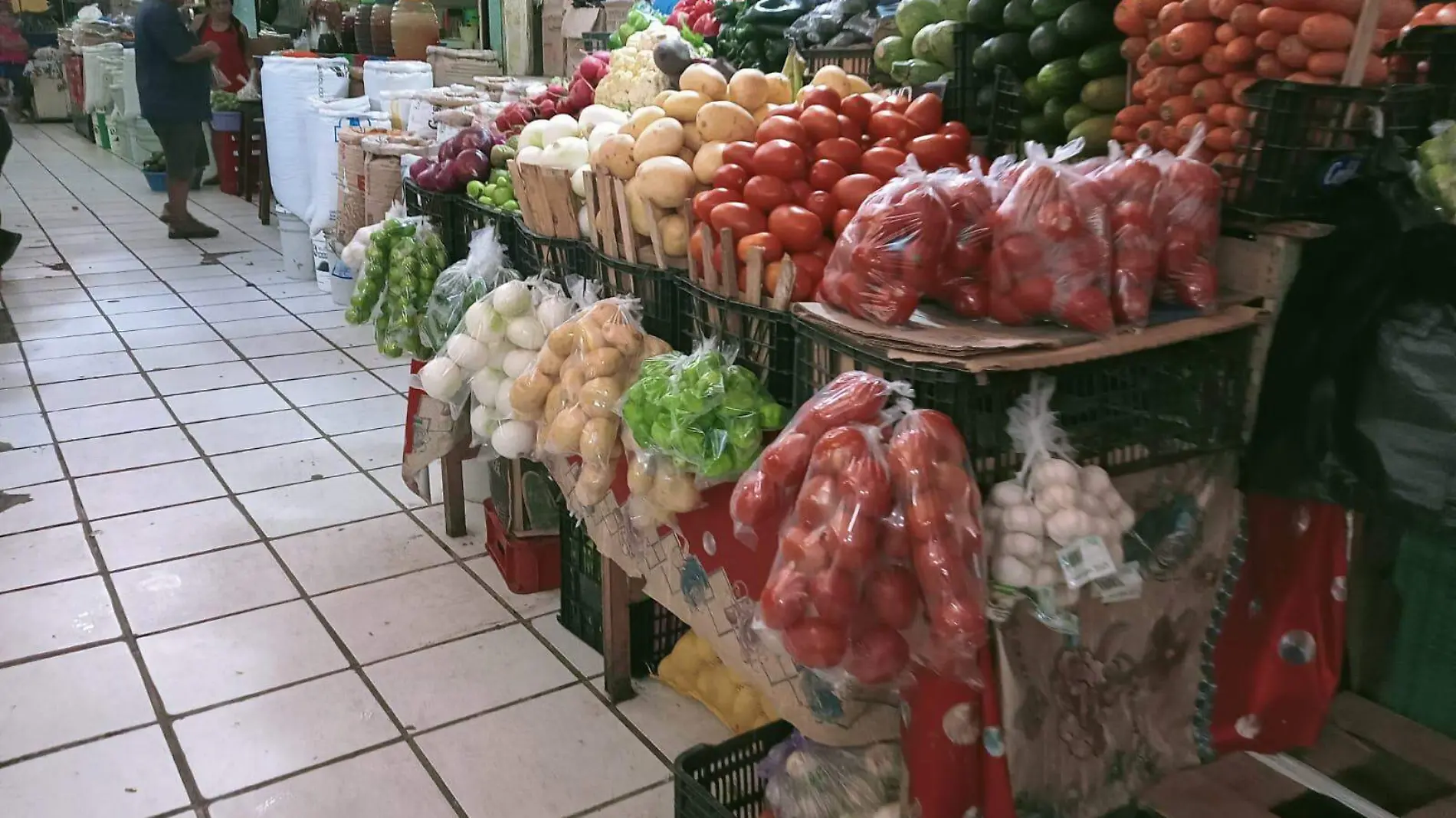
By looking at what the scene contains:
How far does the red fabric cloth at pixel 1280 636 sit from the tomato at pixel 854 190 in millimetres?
779

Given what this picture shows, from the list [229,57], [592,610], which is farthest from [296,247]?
[592,610]

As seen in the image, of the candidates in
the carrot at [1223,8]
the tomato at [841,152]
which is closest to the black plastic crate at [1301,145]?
the carrot at [1223,8]

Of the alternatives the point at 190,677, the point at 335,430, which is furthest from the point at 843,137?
the point at 335,430

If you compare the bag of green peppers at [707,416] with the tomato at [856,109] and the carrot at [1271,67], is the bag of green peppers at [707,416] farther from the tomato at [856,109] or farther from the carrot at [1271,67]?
the carrot at [1271,67]

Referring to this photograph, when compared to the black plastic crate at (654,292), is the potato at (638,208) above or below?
above

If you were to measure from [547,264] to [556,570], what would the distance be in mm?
805

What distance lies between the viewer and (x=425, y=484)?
315 centimetres

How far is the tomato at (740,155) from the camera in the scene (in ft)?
6.11

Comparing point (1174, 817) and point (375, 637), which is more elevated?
point (1174, 817)

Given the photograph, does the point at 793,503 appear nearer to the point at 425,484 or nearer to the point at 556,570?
the point at 556,570

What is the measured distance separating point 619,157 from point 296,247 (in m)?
4.39

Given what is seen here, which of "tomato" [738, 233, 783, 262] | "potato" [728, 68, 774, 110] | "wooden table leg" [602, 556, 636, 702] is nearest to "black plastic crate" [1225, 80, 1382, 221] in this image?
"tomato" [738, 233, 783, 262]

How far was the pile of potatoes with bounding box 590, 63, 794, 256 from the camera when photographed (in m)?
1.97

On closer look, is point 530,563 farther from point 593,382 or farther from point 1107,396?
point 1107,396
